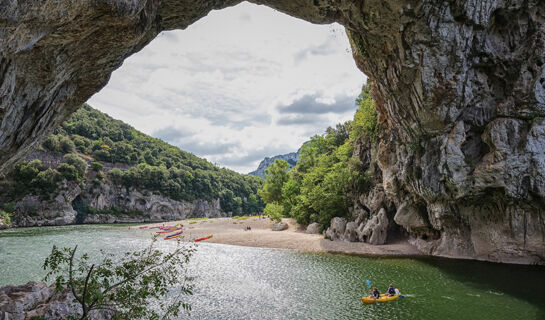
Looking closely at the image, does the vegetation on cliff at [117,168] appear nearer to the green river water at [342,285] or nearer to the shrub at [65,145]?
the shrub at [65,145]

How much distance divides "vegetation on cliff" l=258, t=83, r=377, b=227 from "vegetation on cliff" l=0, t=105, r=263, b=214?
160 feet

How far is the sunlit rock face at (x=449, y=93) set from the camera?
11883 millimetres

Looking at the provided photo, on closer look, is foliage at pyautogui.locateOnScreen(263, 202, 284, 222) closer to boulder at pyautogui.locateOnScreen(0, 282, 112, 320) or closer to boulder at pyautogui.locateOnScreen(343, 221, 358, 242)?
boulder at pyautogui.locateOnScreen(343, 221, 358, 242)

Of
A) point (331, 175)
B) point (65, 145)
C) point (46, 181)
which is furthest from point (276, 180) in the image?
point (65, 145)

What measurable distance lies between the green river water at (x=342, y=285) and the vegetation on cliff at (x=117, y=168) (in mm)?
39960

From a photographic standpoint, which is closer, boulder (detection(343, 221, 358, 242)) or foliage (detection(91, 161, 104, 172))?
boulder (detection(343, 221, 358, 242))

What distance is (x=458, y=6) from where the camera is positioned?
1644cm

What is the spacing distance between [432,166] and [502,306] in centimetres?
985

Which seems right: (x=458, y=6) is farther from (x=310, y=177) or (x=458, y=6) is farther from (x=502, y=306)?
(x=310, y=177)

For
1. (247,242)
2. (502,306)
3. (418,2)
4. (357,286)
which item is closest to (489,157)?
(502,306)

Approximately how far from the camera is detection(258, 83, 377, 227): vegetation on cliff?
31.5m

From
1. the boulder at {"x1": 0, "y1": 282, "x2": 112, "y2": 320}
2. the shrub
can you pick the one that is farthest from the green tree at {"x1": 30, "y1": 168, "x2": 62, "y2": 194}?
the boulder at {"x1": 0, "y1": 282, "x2": 112, "y2": 320}

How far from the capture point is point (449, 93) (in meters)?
18.3

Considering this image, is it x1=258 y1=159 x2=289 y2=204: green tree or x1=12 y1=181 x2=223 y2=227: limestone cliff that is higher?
x1=258 y1=159 x2=289 y2=204: green tree
